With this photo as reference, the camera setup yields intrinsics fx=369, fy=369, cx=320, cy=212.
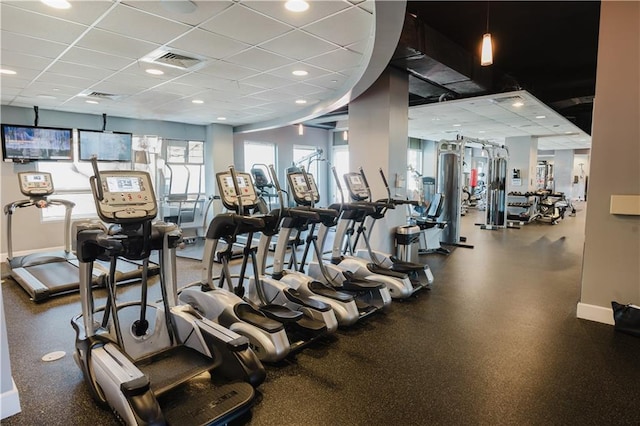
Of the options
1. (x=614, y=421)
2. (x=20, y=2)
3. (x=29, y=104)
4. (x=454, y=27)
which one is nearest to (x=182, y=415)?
(x=614, y=421)

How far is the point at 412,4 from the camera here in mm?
4285

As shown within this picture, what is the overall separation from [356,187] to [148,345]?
2.94 m

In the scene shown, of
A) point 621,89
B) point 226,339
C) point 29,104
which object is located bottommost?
point 226,339

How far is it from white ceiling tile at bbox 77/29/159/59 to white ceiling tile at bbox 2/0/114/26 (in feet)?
0.81

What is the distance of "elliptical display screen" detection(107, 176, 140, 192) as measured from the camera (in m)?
2.32

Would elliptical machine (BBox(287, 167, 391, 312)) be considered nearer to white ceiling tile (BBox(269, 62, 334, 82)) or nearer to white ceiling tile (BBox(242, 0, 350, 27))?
white ceiling tile (BBox(269, 62, 334, 82))

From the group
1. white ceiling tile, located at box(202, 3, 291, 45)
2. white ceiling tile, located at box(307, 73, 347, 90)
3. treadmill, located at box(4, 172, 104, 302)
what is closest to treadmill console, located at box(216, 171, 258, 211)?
white ceiling tile, located at box(202, 3, 291, 45)

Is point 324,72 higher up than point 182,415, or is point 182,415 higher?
point 324,72

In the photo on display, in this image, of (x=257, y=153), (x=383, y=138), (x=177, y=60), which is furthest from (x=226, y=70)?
(x=257, y=153)

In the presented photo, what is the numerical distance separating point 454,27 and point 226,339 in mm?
4903

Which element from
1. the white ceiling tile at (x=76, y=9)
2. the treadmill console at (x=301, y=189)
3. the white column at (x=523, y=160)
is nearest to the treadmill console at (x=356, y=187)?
the treadmill console at (x=301, y=189)

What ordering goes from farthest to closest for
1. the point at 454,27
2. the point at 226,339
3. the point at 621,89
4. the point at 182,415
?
the point at 454,27 < the point at 621,89 < the point at 226,339 < the point at 182,415

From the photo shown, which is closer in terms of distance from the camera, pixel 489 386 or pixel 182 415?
pixel 182 415

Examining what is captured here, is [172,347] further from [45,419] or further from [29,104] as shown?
[29,104]
